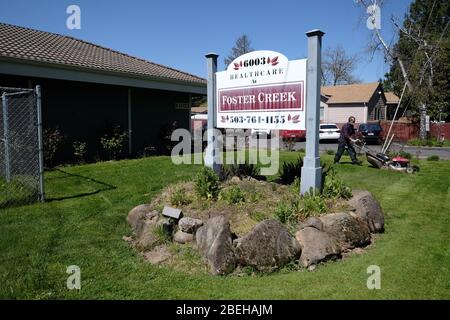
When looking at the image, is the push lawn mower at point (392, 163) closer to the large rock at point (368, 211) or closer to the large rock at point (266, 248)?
the large rock at point (368, 211)

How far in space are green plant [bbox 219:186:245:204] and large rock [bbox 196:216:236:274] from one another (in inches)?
38.3

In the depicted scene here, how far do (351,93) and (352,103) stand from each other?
192cm

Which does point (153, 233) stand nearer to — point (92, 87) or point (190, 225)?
point (190, 225)

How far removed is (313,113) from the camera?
5.84 m

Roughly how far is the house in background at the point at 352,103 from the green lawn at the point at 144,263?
31986 mm

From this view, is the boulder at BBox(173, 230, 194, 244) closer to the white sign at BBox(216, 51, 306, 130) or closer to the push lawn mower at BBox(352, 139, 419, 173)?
the white sign at BBox(216, 51, 306, 130)

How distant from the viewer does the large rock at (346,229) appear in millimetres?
4926

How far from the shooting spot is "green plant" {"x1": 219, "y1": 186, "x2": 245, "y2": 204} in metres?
5.84

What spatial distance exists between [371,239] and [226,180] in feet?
9.28

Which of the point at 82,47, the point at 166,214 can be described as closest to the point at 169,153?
the point at 82,47

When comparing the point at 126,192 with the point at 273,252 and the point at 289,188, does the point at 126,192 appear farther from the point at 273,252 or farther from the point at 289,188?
the point at 273,252

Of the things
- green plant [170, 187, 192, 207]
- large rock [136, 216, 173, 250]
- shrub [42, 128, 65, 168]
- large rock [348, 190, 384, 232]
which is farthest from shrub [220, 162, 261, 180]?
shrub [42, 128, 65, 168]

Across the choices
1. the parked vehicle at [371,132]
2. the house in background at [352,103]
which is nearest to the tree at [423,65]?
the parked vehicle at [371,132]

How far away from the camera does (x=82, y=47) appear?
1600cm
